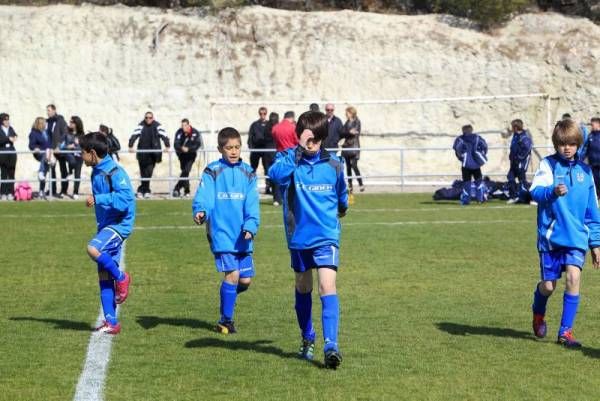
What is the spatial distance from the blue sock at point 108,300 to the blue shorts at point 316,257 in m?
2.17

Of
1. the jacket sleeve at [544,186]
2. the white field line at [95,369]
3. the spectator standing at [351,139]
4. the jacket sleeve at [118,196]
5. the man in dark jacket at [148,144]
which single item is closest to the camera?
the white field line at [95,369]

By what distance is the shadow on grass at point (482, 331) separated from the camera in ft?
32.2

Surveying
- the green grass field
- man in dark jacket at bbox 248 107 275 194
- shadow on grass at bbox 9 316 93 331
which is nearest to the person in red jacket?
the green grass field

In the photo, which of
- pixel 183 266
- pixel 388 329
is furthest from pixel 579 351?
pixel 183 266

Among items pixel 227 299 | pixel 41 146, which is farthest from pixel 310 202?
pixel 41 146

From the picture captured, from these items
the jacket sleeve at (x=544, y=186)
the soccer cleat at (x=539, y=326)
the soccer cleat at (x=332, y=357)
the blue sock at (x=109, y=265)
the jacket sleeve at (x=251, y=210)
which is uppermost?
the jacket sleeve at (x=544, y=186)

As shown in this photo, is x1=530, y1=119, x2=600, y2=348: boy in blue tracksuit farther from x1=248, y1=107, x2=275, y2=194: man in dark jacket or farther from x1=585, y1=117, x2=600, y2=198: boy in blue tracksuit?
x1=248, y1=107, x2=275, y2=194: man in dark jacket

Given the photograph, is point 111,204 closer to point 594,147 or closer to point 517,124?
point 594,147

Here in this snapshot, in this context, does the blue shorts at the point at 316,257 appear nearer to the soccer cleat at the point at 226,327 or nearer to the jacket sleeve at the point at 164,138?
the soccer cleat at the point at 226,327

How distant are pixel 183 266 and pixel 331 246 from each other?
679 cm

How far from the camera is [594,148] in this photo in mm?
24781

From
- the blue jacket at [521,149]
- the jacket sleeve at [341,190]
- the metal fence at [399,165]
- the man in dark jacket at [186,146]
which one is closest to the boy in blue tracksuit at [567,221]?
the jacket sleeve at [341,190]

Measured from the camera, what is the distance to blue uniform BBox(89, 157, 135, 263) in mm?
9891

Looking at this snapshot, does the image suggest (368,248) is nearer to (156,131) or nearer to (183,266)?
(183,266)
